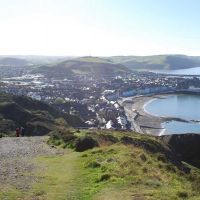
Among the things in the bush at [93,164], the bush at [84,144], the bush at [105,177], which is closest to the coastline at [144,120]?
the bush at [84,144]

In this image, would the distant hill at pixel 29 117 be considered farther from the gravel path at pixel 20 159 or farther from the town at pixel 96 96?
the gravel path at pixel 20 159

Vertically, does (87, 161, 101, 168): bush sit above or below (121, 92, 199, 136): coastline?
above

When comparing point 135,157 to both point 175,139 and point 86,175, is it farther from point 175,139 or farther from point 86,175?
point 175,139

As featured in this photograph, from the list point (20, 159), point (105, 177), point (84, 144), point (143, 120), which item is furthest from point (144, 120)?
point (105, 177)

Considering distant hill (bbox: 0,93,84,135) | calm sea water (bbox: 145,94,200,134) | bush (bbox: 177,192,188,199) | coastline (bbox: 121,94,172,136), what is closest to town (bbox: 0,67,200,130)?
coastline (bbox: 121,94,172,136)

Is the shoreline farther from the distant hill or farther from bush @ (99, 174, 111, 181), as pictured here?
bush @ (99, 174, 111, 181)

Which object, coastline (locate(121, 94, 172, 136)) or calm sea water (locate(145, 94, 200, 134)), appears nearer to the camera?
coastline (locate(121, 94, 172, 136))
